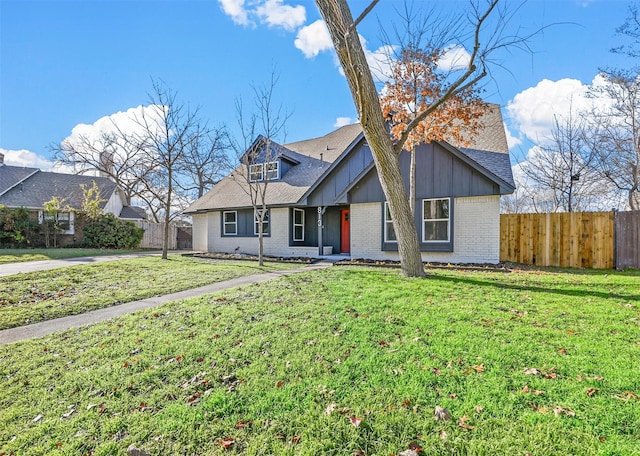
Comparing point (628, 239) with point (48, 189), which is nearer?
point (628, 239)

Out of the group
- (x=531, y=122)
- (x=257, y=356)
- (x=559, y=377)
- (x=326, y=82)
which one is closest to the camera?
(x=559, y=377)

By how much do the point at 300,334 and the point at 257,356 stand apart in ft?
2.36

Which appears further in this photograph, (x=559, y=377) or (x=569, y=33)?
(x=569, y=33)

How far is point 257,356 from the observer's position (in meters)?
3.78

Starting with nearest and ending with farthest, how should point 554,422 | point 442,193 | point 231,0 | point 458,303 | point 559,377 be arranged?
1. point 554,422
2. point 559,377
3. point 458,303
4. point 231,0
5. point 442,193

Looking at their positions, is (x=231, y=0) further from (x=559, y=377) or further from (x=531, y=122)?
(x=531, y=122)

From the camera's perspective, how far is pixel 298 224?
1648 centimetres

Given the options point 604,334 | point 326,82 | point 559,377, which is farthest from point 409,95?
point 559,377

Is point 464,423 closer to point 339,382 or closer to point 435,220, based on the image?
point 339,382

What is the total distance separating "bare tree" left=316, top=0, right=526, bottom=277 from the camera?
6785 millimetres

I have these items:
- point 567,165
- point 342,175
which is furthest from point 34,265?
point 567,165

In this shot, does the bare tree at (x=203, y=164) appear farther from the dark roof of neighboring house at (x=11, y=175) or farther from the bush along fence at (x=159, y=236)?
the dark roof of neighboring house at (x=11, y=175)

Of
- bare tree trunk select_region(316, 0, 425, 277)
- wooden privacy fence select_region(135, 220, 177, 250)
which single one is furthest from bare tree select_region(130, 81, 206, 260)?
wooden privacy fence select_region(135, 220, 177, 250)

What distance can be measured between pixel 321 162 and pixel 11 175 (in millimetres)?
26072
